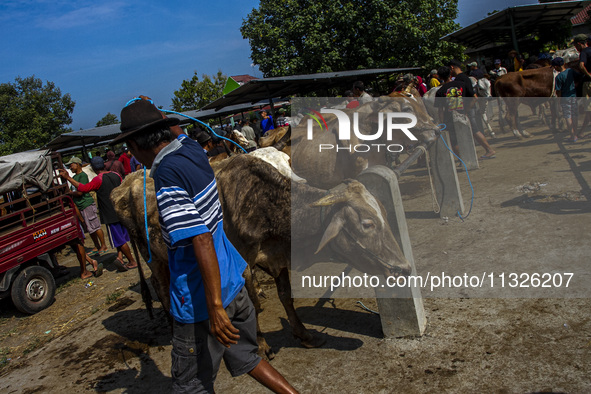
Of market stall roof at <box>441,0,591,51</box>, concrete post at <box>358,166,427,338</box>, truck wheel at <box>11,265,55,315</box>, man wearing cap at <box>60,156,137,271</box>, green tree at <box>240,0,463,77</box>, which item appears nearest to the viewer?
concrete post at <box>358,166,427,338</box>

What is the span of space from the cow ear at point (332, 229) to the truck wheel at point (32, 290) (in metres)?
5.71

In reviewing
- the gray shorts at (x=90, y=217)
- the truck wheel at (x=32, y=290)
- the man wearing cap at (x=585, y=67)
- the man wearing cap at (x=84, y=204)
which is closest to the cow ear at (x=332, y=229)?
the truck wheel at (x=32, y=290)

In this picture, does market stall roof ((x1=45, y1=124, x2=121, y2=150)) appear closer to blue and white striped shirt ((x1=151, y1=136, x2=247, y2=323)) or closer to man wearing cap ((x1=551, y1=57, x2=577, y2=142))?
blue and white striped shirt ((x1=151, y1=136, x2=247, y2=323))

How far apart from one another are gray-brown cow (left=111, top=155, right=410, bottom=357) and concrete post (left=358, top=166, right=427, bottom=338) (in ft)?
0.52

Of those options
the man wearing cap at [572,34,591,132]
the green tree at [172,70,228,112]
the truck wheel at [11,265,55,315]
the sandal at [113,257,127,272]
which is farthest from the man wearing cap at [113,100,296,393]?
the green tree at [172,70,228,112]

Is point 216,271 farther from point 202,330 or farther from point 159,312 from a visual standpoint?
point 159,312

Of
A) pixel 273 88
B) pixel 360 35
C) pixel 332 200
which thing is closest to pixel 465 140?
pixel 273 88

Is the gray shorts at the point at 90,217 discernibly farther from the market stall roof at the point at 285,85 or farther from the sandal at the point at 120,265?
the market stall roof at the point at 285,85

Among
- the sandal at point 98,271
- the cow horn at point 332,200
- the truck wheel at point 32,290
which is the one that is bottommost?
the sandal at point 98,271

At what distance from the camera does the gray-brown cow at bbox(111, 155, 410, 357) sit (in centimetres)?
320

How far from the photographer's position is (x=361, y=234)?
3.21 meters

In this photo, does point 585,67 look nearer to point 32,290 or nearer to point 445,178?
point 445,178

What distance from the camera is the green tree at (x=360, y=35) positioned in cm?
1900

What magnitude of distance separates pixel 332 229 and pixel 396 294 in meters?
0.78
